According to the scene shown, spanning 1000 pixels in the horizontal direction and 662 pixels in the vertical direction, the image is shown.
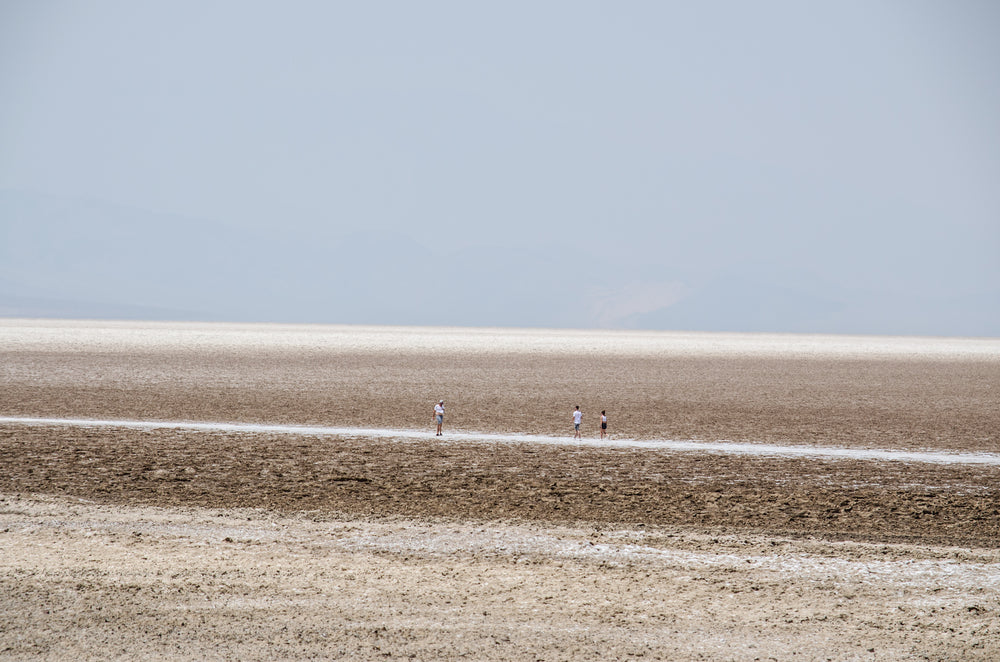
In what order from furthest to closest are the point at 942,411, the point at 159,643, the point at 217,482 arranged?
the point at 942,411, the point at 217,482, the point at 159,643

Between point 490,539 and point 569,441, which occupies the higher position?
point 569,441

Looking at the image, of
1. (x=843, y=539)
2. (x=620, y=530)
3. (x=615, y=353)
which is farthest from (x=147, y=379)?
(x=615, y=353)

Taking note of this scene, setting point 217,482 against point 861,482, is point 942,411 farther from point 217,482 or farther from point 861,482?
point 217,482

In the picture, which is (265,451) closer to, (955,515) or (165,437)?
(165,437)

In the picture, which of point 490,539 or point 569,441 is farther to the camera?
point 569,441

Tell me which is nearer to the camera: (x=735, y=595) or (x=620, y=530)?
(x=735, y=595)

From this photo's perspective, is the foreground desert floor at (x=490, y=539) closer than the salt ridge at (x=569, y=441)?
Yes

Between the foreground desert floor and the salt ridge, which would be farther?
the salt ridge

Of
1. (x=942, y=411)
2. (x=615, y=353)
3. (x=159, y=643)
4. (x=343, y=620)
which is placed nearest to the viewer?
(x=159, y=643)
